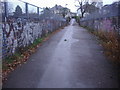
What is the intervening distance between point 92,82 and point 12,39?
3.84 meters

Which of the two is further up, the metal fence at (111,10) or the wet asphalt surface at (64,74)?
the metal fence at (111,10)

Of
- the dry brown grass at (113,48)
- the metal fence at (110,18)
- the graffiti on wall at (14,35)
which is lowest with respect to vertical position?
the dry brown grass at (113,48)

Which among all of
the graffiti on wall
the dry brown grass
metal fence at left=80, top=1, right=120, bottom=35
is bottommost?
the dry brown grass

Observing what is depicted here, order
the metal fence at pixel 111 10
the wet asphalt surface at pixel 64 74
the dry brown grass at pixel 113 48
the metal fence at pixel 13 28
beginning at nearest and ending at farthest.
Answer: the wet asphalt surface at pixel 64 74, the metal fence at pixel 13 28, the dry brown grass at pixel 113 48, the metal fence at pixel 111 10

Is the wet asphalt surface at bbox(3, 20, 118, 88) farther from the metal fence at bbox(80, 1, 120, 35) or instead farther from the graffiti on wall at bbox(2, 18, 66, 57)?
the metal fence at bbox(80, 1, 120, 35)

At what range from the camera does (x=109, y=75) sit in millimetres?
6129

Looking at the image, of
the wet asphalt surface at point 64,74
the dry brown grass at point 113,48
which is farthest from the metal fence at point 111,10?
the wet asphalt surface at point 64,74

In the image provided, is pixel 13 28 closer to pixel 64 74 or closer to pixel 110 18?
pixel 64 74

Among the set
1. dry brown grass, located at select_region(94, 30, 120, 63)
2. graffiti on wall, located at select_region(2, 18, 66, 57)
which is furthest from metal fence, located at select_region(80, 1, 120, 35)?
graffiti on wall, located at select_region(2, 18, 66, 57)

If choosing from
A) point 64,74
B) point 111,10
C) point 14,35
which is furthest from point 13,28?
point 111,10

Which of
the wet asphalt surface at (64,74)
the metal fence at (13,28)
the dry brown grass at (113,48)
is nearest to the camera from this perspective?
the wet asphalt surface at (64,74)

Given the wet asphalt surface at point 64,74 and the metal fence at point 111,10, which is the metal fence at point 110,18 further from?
the wet asphalt surface at point 64,74

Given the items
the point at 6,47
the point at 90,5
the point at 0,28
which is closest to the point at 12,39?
the point at 6,47

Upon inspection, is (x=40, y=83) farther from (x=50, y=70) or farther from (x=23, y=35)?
(x=23, y=35)
